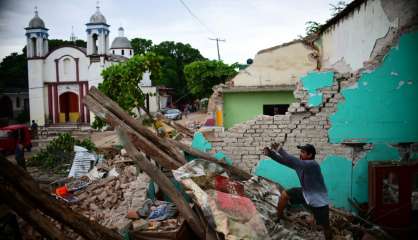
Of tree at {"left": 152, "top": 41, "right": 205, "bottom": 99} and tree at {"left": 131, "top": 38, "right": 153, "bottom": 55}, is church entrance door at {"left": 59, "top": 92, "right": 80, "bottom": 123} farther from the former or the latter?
tree at {"left": 131, "top": 38, "right": 153, "bottom": 55}

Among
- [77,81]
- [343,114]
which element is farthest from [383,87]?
[77,81]

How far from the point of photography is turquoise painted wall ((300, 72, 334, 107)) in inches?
242

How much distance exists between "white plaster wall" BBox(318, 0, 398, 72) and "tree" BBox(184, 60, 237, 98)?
14.8 metres

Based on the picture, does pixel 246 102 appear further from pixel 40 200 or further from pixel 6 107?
pixel 6 107

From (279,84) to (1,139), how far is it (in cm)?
1308

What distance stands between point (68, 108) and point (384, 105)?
90.4 ft

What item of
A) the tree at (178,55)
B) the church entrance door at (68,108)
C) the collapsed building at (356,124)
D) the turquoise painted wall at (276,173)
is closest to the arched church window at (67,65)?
the church entrance door at (68,108)

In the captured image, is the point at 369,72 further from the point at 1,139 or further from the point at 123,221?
the point at 1,139

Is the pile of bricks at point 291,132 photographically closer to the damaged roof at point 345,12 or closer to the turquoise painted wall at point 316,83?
the turquoise painted wall at point 316,83

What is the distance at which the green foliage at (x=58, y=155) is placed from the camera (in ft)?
42.5


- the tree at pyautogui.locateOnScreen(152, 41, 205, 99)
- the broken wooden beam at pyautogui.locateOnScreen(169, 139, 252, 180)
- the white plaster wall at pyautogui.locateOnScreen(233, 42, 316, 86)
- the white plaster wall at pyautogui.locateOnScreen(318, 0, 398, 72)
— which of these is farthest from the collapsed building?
the tree at pyautogui.locateOnScreen(152, 41, 205, 99)

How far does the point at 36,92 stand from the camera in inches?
1128

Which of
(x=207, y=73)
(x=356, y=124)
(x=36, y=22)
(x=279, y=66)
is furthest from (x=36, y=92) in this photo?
(x=356, y=124)

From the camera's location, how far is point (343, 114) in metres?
6.13
